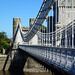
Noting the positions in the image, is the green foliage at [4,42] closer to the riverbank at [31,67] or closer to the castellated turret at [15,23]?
the castellated turret at [15,23]

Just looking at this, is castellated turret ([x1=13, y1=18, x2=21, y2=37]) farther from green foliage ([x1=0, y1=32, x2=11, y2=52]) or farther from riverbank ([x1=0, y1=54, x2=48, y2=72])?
green foliage ([x1=0, y1=32, x2=11, y2=52])

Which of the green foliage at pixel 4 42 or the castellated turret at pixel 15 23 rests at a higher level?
the castellated turret at pixel 15 23

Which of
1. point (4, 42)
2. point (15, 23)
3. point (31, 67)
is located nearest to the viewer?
point (31, 67)

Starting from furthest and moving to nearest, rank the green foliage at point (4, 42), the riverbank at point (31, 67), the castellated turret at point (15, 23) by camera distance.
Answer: the green foliage at point (4, 42) < the castellated turret at point (15, 23) < the riverbank at point (31, 67)

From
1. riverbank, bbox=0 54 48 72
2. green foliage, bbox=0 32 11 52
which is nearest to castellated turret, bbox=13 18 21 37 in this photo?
riverbank, bbox=0 54 48 72

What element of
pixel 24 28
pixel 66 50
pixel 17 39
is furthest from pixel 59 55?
pixel 24 28

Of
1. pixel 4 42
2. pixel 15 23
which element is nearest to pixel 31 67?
pixel 15 23

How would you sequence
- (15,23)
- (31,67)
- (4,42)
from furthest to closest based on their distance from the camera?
(4,42), (15,23), (31,67)

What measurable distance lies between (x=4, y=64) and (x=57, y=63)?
22.5 metres

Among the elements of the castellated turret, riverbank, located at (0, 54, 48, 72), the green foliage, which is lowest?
riverbank, located at (0, 54, 48, 72)

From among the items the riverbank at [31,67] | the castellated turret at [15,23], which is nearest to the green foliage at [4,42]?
the castellated turret at [15,23]

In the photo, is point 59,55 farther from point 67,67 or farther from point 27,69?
point 27,69

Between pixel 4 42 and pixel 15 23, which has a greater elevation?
pixel 15 23

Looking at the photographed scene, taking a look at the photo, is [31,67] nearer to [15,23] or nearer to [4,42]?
[15,23]
